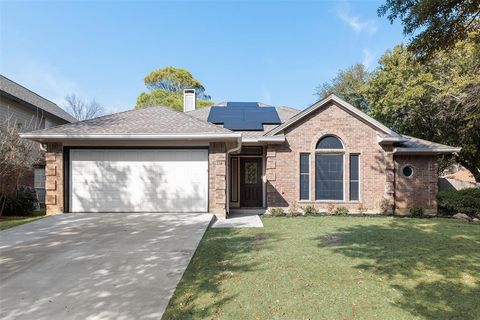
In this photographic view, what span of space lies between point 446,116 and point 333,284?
15.7 meters

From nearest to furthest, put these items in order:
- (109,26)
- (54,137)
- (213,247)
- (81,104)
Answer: (213,247)
(54,137)
(109,26)
(81,104)

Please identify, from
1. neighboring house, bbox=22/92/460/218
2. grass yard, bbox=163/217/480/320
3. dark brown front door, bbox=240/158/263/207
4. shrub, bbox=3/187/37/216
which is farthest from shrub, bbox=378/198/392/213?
shrub, bbox=3/187/37/216

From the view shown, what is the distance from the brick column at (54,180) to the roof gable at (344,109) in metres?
7.86

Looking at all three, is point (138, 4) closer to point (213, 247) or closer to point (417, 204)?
point (213, 247)

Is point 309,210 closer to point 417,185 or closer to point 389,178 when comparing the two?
point 389,178

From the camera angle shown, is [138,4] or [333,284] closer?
[333,284]

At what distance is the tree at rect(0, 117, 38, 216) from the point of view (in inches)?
444

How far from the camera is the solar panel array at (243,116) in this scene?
1418cm

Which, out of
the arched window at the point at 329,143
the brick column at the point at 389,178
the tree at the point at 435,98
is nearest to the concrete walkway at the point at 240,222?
the arched window at the point at 329,143

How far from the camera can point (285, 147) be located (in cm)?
1269

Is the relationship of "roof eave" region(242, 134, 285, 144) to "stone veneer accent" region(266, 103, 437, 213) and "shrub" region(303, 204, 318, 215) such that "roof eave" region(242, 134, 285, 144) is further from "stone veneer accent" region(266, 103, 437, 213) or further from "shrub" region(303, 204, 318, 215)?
"shrub" region(303, 204, 318, 215)

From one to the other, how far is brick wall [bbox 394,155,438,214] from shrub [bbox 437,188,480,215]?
376 millimetres

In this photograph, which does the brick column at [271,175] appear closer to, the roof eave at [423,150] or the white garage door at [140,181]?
the white garage door at [140,181]

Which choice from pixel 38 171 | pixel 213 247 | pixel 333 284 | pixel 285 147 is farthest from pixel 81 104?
pixel 333 284
